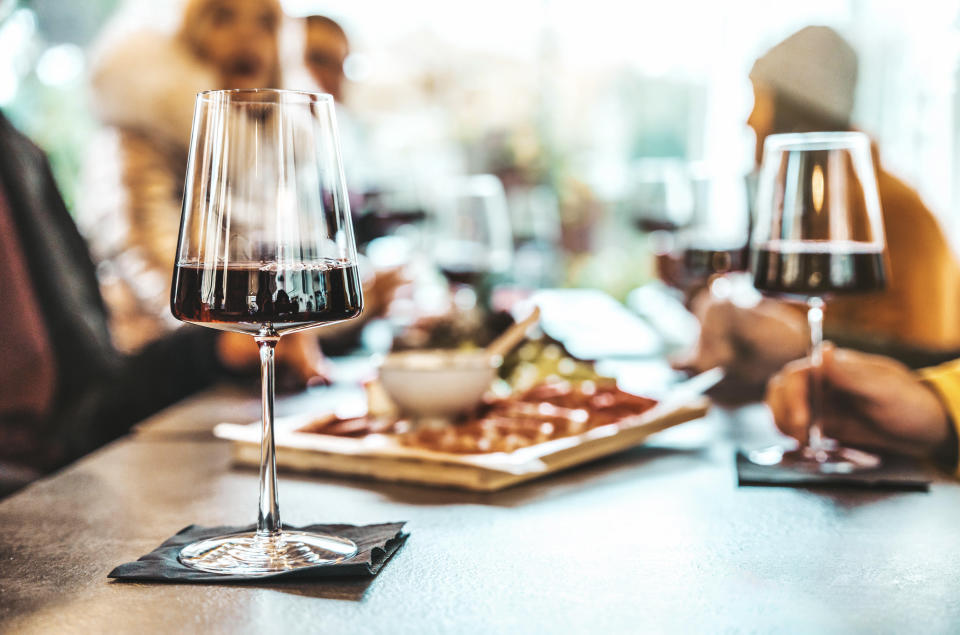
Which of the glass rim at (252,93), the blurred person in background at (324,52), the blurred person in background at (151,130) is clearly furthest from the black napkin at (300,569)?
the blurred person in background at (324,52)

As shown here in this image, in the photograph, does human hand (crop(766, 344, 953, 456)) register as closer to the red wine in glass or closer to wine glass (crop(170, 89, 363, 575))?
wine glass (crop(170, 89, 363, 575))

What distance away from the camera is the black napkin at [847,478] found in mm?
996

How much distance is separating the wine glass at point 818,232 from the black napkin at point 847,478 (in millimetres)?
36

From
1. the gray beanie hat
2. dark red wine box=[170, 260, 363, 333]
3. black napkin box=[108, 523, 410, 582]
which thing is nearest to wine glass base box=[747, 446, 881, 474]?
black napkin box=[108, 523, 410, 582]

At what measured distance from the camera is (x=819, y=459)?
1086mm

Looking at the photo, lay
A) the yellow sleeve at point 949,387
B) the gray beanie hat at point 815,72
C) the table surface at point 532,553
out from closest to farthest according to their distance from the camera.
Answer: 1. the table surface at point 532,553
2. the yellow sleeve at point 949,387
3. the gray beanie hat at point 815,72

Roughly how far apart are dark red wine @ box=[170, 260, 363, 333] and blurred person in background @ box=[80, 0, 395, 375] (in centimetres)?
223

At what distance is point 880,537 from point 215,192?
0.59m

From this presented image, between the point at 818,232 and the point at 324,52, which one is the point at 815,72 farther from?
the point at 818,232

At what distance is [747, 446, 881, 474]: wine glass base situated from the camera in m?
1.05

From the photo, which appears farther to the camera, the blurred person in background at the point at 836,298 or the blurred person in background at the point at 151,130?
the blurred person in background at the point at 151,130

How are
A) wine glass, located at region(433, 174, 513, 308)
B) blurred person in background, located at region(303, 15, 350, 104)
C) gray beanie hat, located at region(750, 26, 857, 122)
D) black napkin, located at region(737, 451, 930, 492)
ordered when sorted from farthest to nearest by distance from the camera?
gray beanie hat, located at region(750, 26, 857, 122), blurred person in background, located at region(303, 15, 350, 104), wine glass, located at region(433, 174, 513, 308), black napkin, located at region(737, 451, 930, 492)

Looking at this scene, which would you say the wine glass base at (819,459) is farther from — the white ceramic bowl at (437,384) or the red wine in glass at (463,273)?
the red wine in glass at (463,273)

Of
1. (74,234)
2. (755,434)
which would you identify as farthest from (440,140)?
(755,434)
